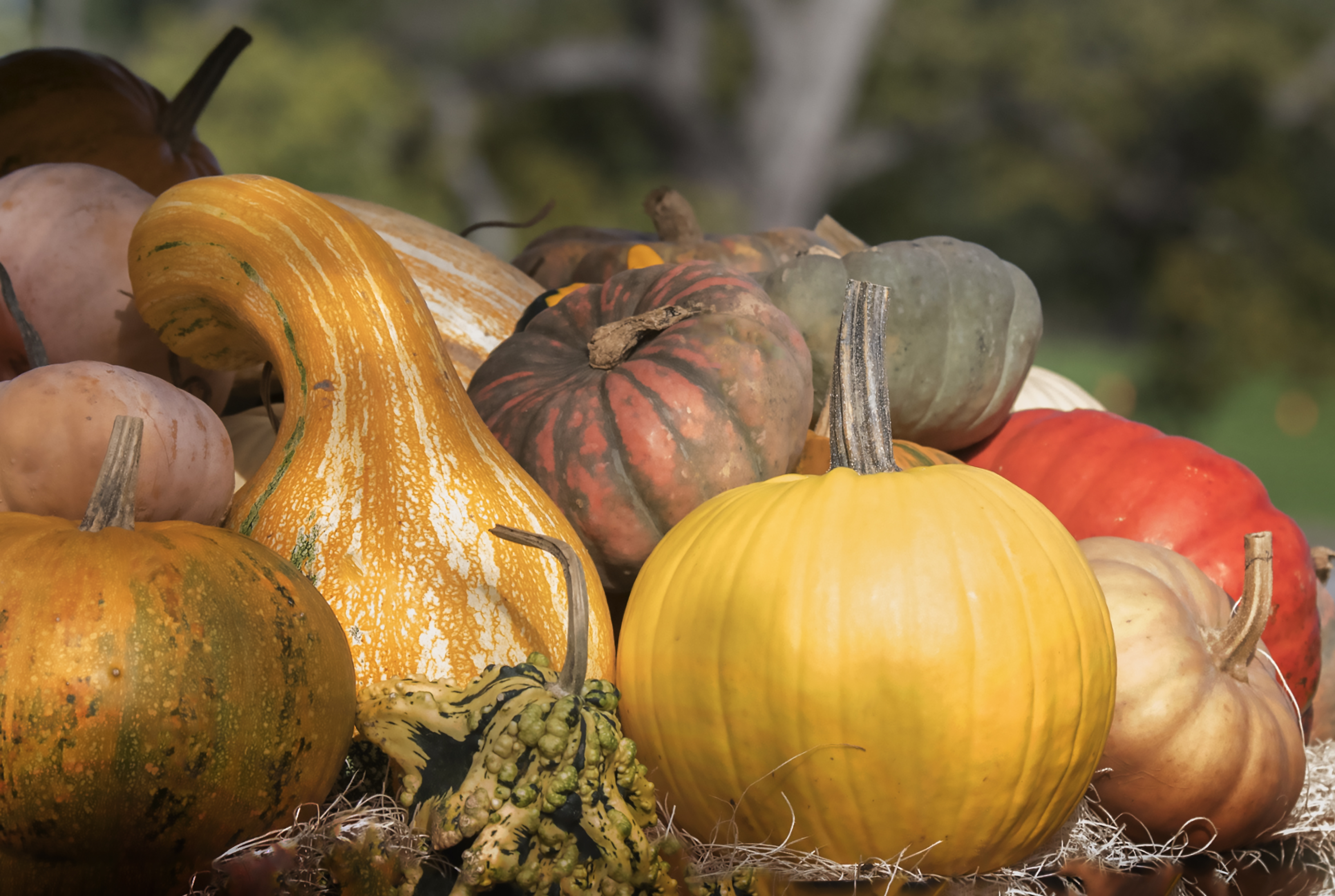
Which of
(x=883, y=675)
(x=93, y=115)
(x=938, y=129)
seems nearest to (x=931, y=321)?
(x=883, y=675)

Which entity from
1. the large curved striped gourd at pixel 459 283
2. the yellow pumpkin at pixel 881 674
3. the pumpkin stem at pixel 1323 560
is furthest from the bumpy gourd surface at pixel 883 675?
the pumpkin stem at pixel 1323 560

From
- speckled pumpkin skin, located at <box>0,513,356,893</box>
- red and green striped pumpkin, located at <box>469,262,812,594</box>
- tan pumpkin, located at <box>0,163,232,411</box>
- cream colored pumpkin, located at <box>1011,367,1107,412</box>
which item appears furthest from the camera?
cream colored pumpkin, located at <box>1011,367,1107,412</box>

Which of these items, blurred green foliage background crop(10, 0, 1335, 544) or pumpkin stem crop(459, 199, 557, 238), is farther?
blurred green foliage background crop(10, 0, 1335, 544)

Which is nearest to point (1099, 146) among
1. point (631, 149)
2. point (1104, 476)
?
point (631, 149)

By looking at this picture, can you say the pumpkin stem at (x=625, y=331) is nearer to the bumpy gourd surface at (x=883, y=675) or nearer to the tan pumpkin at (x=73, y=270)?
the bumpy gourd surface at (x=883, y=675)

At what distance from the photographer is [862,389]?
1.53 metres

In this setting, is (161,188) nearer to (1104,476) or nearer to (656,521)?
(656,521)

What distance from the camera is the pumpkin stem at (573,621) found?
1232 millimetres

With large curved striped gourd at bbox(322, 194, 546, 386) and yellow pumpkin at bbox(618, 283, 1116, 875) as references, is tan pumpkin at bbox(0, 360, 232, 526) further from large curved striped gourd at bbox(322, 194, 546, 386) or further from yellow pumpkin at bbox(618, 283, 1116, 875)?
large curved striped gourd at bbox(322, 194, 546, 386)

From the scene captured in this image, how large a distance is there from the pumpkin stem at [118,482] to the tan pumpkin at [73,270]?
791 millimetres

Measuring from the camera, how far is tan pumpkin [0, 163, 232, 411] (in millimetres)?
1873

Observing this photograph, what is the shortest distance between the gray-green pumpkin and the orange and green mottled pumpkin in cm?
125

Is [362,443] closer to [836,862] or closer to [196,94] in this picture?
[836,862]

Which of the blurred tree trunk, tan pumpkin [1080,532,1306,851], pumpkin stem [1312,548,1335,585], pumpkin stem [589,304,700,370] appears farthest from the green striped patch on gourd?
the blurred tree trunk
